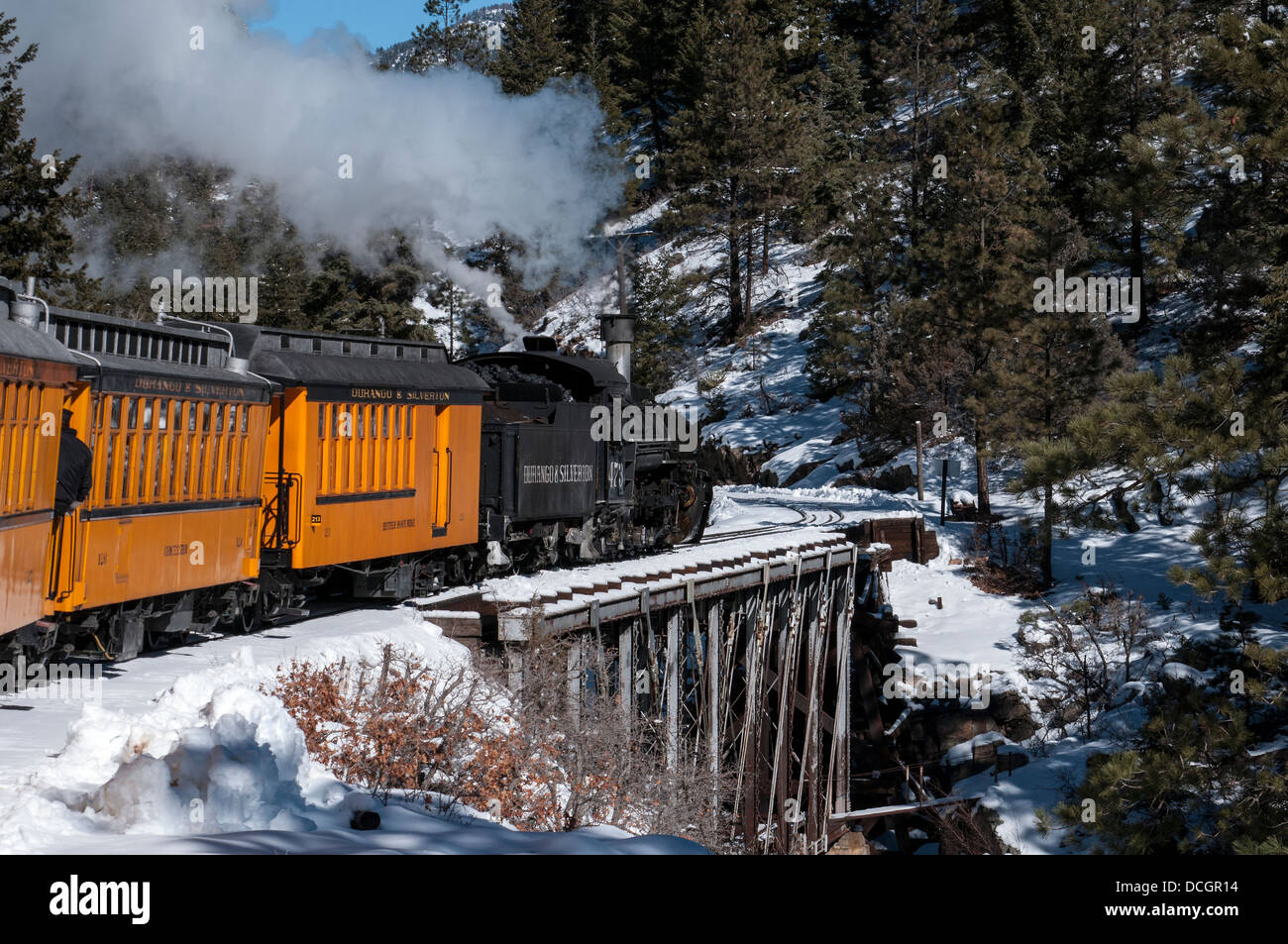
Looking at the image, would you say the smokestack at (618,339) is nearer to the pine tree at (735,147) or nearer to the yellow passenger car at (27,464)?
the yellow passenger car at (27,464)

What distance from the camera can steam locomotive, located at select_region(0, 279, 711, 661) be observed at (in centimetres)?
916

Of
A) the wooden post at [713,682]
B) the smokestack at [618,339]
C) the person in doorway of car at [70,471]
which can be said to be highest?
the smokestack at [618,339]

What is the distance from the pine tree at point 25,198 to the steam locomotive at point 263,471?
456 inches

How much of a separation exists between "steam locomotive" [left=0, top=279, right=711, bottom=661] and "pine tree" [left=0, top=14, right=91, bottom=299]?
11.6 metres

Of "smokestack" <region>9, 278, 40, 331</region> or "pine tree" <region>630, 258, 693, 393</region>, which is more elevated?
"pine tree" <region>630, 258, 693, 393</region>

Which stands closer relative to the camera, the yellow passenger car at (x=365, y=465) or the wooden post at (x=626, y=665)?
the yellow passenger car at (x=365, y=465)

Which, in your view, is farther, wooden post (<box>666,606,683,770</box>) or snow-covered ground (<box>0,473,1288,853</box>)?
wooden post (<box>666,606,683,770</box>)

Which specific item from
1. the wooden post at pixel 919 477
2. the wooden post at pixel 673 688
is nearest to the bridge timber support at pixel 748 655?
the wooden post at pixel 673 688

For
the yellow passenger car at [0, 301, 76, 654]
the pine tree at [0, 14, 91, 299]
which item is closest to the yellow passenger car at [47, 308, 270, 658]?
the yellow passenger car at [0, 301, 76, 654]

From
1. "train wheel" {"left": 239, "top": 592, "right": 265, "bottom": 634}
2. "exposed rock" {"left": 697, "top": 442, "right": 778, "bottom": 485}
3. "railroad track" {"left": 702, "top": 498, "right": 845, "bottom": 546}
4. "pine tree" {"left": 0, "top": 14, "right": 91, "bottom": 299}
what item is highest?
"pine tree" {"left": 0, "top": 14, "right": 91, "bottom": 299}

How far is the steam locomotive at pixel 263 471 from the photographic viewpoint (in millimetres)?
9156

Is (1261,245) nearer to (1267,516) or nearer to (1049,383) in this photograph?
(1267,516)

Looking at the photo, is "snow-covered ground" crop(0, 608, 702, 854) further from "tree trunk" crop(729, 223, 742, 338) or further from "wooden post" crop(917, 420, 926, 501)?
"tree trunk" crop(729, 223, 742, 338)

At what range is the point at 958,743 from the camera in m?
23.8
